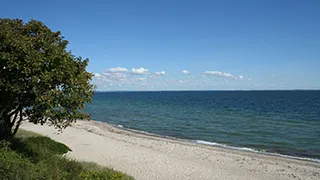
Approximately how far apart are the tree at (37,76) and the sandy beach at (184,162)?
665cm

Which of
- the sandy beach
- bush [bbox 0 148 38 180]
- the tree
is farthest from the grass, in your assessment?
the sandy beach

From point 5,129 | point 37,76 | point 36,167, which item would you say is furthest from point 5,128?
point 37,76

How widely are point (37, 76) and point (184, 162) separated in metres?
12.3

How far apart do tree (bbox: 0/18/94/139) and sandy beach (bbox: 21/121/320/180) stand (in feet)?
21.8

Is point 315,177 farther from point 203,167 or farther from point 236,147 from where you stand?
point 236,147

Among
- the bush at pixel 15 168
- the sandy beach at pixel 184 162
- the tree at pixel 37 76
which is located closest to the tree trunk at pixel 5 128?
the tree at pixel 37 76

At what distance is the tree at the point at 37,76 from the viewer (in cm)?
903

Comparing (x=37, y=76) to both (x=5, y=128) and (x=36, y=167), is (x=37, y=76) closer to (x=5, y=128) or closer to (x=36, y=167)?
(x=36, y=167)

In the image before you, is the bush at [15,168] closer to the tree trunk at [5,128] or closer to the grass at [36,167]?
the grass at [36,167]

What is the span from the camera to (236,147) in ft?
84.1

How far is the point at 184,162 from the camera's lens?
60.4ft

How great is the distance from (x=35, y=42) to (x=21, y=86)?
2112mm

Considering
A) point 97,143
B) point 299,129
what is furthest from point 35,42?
point 299,129

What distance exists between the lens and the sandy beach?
16016mm
